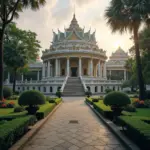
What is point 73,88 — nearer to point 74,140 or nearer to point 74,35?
point 74,35

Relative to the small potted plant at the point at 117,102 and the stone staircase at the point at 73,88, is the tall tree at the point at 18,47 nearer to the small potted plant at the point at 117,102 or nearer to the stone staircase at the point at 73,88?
the stone staircase at the point at 73,88

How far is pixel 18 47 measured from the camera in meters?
34.7

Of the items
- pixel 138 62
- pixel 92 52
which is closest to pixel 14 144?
pixel 138 62

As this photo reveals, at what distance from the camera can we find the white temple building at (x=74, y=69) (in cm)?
4300

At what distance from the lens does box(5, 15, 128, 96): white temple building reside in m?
43.0

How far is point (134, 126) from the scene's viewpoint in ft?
20.6

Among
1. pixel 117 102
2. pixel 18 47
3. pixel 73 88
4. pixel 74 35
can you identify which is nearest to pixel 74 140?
pixel 117 102

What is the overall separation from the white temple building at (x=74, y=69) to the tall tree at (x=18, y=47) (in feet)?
31.7

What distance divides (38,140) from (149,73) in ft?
64.4

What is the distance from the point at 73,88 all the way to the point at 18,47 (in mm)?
14420

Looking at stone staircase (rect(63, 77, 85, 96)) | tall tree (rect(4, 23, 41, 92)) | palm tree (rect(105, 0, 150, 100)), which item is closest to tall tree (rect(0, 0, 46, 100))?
palm tree (rect(105, 0, 150, 100))

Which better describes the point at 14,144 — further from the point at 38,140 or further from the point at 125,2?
the point at 125,2

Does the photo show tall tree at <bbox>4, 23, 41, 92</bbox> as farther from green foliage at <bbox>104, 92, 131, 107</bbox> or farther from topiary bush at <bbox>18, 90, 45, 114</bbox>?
green foliage at <bbox>104, 92, 131, 107</bbox>

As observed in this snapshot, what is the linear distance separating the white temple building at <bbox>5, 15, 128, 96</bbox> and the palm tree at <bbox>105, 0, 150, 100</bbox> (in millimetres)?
18428
